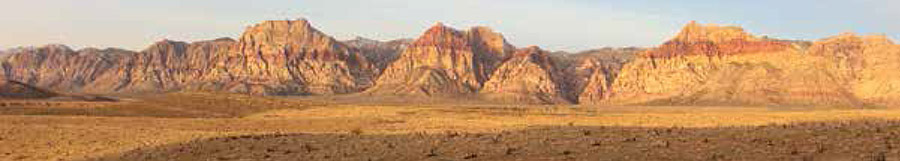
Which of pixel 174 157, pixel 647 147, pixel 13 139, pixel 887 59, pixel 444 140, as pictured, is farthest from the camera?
pixel 887 59

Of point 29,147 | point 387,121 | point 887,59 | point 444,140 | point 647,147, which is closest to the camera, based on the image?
point 647,147

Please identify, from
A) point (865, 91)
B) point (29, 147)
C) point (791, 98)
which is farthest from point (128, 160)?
point (865, 91)

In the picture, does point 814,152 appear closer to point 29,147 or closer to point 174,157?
point 174,157

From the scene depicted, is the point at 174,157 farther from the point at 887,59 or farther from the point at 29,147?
the point at 887,59

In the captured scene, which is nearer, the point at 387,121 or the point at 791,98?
the point at 387,121

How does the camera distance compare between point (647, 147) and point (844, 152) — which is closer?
point (844, 152)

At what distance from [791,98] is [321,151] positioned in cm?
17862

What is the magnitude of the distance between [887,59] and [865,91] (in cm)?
1782

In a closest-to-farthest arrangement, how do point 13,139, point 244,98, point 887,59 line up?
point 13,139
point 244,98
point 887,59

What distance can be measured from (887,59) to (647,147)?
204 m

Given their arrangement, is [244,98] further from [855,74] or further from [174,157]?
[855,74]

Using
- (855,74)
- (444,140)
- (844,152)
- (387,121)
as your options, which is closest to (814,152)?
(844,152)

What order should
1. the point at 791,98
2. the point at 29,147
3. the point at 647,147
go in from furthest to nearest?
the point at 791,98 < the point at 29,147 < the point at 647,147

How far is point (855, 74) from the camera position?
196625 millimetres
